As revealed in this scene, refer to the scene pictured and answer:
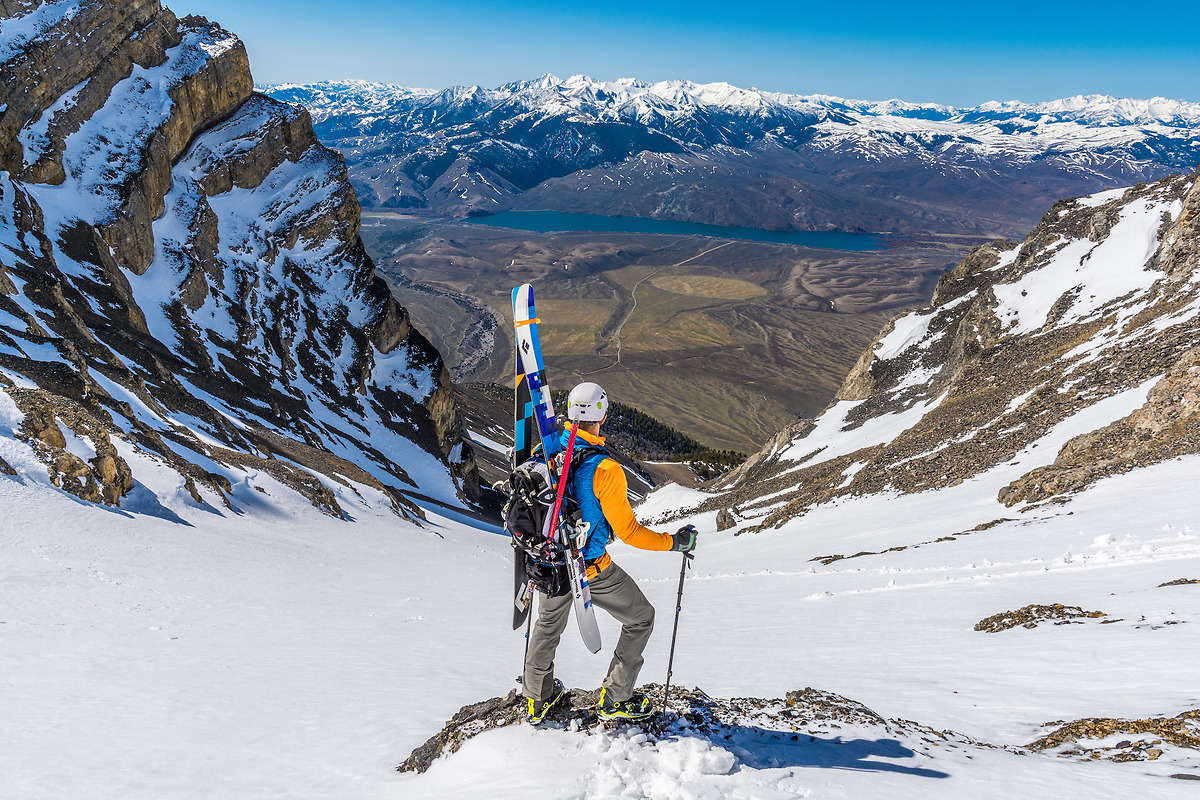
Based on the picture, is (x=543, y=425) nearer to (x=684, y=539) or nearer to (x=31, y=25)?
(x=684, y=539)

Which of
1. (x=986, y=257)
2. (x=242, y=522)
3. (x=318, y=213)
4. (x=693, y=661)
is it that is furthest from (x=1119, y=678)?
(x=318, y=213)

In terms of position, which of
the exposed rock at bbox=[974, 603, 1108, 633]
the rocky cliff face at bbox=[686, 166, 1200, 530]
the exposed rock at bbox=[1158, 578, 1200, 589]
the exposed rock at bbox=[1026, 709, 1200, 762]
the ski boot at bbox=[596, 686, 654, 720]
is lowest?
the ski boot at bbox=[596, 686, 654, 720]

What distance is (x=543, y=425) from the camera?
279 inches

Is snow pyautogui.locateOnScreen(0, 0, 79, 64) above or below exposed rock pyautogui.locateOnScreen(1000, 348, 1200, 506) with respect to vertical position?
above

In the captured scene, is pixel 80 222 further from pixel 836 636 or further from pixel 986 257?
pixel 986 257

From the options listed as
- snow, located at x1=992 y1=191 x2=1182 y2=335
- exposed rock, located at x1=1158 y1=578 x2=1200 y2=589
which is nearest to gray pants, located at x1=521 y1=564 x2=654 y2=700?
exposed rock, located at x1=1158 y1=578 x2=1200 y2=589

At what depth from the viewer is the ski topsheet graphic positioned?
644 centimetres

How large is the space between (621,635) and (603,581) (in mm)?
600

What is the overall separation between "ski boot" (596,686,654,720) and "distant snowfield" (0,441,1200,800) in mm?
430

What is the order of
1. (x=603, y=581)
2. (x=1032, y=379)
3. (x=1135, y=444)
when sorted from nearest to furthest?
(x=603, y=581), (x=1135, y=444), (x=1032, y=379)

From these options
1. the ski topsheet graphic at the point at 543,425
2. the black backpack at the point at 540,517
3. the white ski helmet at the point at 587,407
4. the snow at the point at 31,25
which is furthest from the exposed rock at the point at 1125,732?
the snow at the point at 31,25

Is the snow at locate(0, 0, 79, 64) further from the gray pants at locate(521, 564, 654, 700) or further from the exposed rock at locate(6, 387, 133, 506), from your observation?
the gray pants at locate(521, 564, 654, 700)

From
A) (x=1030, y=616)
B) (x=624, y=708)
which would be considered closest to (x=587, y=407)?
(x=624, y=708)

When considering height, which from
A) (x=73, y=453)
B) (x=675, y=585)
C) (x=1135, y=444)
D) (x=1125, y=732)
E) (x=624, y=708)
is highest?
(x=1135, y=444)
